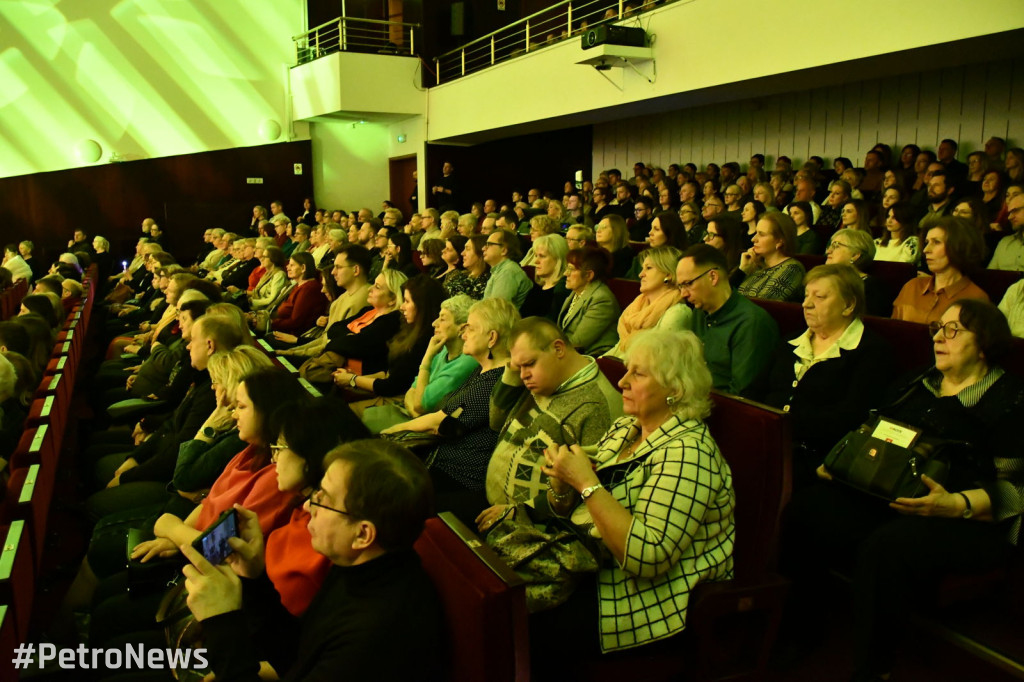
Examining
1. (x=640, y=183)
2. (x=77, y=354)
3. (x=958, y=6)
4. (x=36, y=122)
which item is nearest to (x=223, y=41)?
(x=36, y=122)

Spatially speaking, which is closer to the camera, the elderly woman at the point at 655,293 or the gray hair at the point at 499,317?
the gray hair at the point at 499,317

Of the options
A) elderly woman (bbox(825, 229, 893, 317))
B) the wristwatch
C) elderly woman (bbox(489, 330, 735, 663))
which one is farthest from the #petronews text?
elderly woman (bbox(825, 229, 893, 317))

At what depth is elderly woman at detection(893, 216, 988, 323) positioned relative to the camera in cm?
292

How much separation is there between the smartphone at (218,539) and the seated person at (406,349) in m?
1.82

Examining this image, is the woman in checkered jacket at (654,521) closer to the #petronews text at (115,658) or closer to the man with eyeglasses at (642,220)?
the #petronews text at (115,658)

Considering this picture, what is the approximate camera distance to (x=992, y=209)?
17.1 feet

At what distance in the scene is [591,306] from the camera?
11.4 ft

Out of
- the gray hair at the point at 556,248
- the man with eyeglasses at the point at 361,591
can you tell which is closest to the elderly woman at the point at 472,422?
the man with eyeglasses at the point at 361,591

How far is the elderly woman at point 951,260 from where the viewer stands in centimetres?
292

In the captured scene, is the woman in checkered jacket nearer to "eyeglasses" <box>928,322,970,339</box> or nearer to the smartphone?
the smartphone

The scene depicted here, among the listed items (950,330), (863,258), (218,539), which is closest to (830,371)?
(950,330)

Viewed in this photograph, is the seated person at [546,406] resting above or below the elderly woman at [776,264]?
below

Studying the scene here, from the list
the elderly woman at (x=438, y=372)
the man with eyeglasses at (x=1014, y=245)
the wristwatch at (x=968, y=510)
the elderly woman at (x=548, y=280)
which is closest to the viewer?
the wristwatch at (x=968, y=510)

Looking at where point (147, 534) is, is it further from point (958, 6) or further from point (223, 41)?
point (223, 41)
